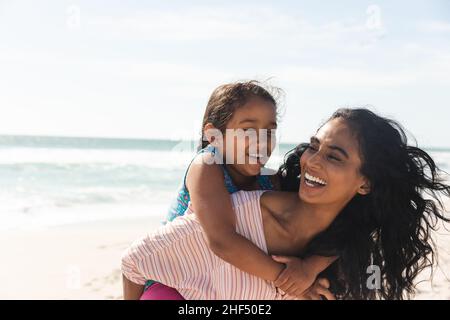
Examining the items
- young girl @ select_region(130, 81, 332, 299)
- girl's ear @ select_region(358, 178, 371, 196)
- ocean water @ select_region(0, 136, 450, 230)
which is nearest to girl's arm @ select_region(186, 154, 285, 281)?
young girl @ select_region(130, 81, 332, 299)

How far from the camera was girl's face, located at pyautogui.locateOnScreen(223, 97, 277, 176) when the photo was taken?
324 cm

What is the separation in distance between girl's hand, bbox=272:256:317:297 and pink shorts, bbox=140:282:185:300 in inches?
20.7

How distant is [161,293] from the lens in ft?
9.44

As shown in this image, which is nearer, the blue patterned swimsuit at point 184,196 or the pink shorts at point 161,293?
the pink shorts at point 161,293

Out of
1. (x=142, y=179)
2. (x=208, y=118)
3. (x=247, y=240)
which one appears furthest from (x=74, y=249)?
(x=142, y=179)

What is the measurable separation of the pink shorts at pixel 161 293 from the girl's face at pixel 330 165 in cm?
82

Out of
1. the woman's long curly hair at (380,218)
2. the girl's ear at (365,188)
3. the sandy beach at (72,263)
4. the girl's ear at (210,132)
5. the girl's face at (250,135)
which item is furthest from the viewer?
the sandy beach at (72,263)

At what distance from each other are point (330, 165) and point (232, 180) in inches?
26.9

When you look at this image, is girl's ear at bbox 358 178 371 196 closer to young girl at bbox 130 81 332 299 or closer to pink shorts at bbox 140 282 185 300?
young girl at bbox 130 81 332 299

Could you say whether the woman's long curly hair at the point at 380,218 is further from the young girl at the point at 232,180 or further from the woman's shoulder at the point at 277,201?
the woman's shoulder at the point at 277,201

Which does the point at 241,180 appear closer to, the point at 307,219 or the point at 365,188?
the point at 307,219

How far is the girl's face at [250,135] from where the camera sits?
324cm

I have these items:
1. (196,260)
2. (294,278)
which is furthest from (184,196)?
(294,278)

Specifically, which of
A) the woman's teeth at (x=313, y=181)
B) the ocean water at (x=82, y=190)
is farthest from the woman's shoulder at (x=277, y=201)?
the ocean water at (x=82, y=190)
